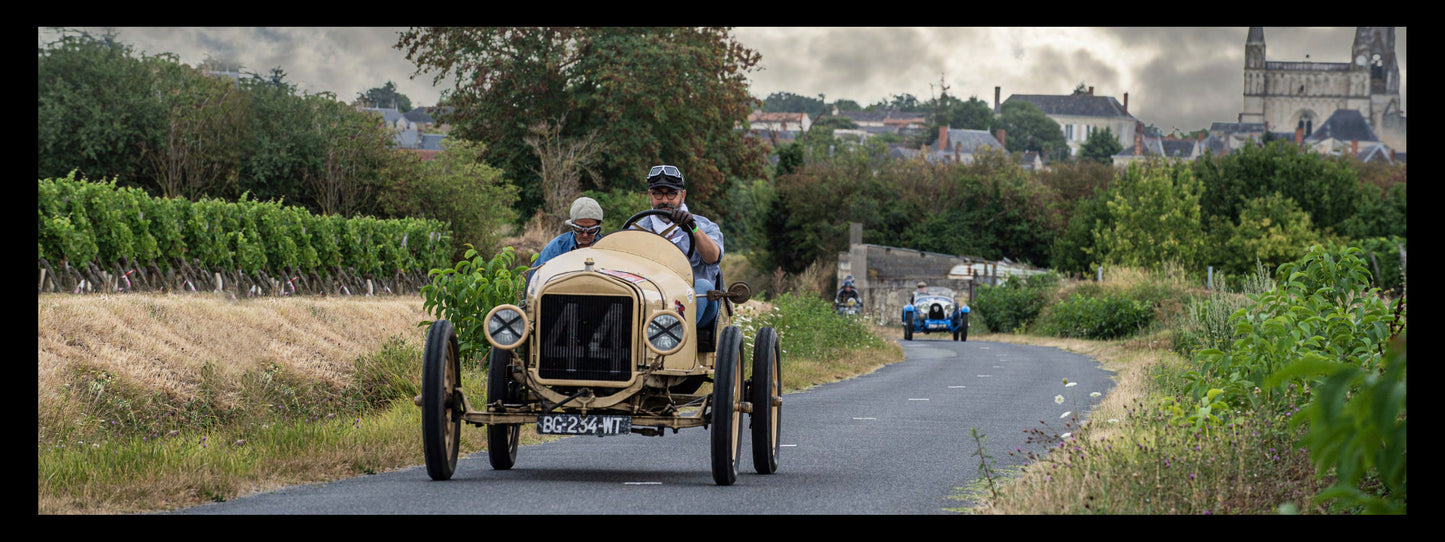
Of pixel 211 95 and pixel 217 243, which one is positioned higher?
pixel 211 95

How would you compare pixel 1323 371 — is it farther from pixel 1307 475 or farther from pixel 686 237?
pixel 686 237

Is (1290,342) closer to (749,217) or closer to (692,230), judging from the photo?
(692,230)

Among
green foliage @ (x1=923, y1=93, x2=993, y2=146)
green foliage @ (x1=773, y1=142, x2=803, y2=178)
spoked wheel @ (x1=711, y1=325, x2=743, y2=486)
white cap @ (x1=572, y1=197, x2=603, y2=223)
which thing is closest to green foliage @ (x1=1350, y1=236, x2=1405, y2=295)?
green foliage @ (x1=773, y1=142, x2=803, y2=178)

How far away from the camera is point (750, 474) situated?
9055 millimetres

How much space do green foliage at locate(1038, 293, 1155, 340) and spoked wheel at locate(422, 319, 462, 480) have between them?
91.9ft

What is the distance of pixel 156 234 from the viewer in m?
20.2

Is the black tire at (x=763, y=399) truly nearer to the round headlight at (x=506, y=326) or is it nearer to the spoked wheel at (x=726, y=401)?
the spoked wheel at (x=726, y=401)

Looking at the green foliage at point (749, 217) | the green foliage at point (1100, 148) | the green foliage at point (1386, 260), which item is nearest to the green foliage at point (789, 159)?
the green foliage at point (749, 217)

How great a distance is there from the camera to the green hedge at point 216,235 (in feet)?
59.2

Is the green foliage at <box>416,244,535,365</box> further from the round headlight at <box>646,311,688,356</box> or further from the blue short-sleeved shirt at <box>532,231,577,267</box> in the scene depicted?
the round headlight at <box>646,311,688,356</box>

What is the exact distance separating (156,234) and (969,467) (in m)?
14.2

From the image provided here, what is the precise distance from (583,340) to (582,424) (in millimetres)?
523
